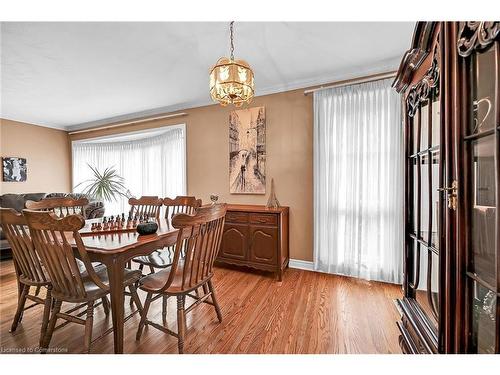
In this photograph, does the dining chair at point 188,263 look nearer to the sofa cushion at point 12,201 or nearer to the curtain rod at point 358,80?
the curtain rod at point 358,80

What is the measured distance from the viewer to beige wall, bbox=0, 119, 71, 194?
14.7 feet

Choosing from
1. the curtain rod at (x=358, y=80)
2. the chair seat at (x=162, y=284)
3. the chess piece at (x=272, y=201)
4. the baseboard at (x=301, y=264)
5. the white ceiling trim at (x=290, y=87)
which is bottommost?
the baseboard at (x=301, y=264)

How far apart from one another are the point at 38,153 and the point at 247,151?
15.4 ft

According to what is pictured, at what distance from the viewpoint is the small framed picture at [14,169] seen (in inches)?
173

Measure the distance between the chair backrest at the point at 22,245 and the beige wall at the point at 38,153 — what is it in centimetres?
413

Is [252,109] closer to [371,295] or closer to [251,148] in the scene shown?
[251,148]

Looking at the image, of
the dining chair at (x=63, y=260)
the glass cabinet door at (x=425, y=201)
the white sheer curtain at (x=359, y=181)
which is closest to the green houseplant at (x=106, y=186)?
the dining chair at (x=63, y=260)

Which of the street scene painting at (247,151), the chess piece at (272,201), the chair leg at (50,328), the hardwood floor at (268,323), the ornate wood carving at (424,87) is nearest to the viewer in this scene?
the ornate wood carving at (424,87)

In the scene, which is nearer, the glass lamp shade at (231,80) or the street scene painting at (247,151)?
the glass lamp shade at (231,80)

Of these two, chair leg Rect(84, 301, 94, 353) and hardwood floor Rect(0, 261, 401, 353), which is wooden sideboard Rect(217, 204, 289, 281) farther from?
chair leg Rect(84, 301, 94, 353)

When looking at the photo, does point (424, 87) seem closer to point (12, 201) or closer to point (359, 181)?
point (359, 181)
